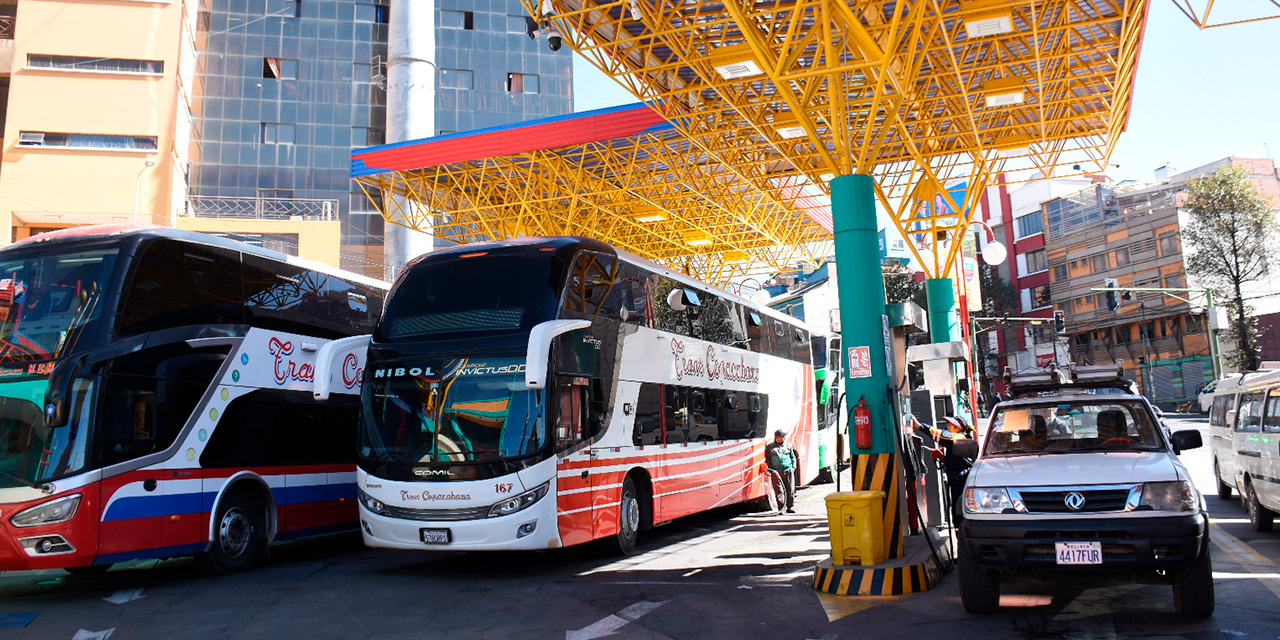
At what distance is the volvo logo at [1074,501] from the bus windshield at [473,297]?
558 centimetres

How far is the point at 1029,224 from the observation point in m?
63.2

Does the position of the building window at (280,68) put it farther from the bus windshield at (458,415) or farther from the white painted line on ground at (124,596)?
the white painted line on ground at (124,596)

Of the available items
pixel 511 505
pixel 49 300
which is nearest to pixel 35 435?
pixel 49 300

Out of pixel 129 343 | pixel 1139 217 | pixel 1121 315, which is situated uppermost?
pixel 1139 217

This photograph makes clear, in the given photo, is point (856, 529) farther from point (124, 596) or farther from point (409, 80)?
point (409, 80)

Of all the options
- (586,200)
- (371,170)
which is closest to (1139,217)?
(586,200)

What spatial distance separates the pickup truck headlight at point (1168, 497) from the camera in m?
6.33

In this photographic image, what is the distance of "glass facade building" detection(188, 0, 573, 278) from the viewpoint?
45.2 m

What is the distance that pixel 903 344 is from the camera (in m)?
11.4

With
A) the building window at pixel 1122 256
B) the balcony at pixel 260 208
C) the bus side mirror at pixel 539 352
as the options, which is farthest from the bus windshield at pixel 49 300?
the building window at pixel 1122 256

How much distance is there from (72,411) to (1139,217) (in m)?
55.1

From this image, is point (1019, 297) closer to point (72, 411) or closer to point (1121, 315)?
point (1121, 315)

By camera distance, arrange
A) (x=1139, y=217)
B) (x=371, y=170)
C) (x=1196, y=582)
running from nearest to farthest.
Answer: (x=1196, y=582) < (x=371, y=170) < (x=1139, y=217)

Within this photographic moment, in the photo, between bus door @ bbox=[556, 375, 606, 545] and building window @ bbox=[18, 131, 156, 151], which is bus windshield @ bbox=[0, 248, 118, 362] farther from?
building window @ bbox=[18, 131, 156, 151]
